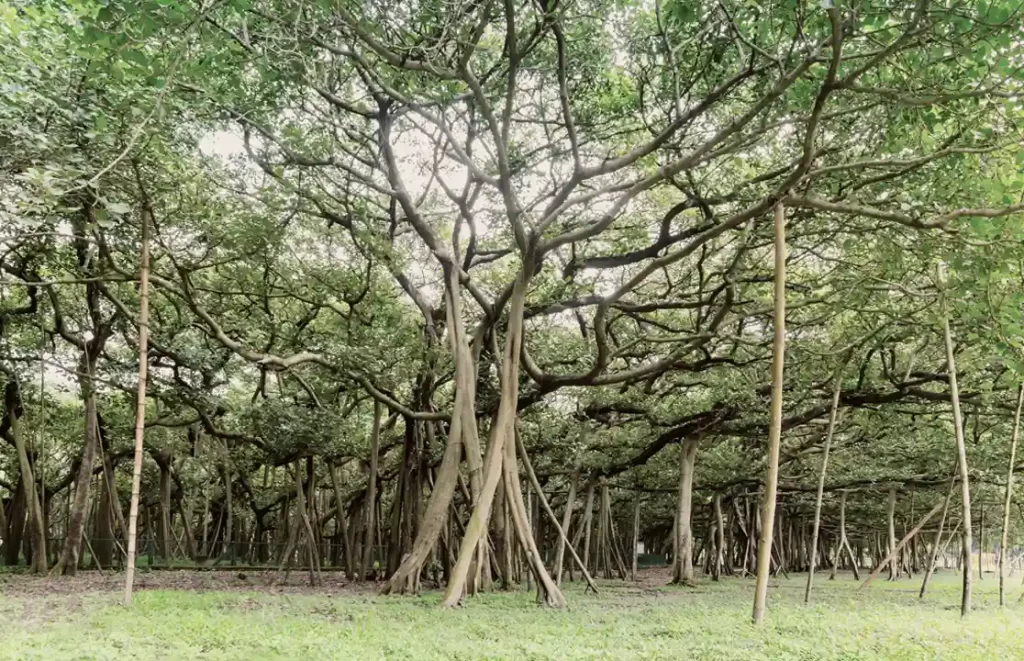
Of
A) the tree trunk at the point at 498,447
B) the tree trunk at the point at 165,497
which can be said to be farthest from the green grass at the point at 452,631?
the tree trunk at the point at 165,497

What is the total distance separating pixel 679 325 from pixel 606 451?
4.58m

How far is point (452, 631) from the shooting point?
6.49 meters

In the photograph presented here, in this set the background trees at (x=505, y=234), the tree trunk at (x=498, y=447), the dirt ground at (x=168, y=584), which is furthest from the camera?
the dirt ground at (x=168, y=584)

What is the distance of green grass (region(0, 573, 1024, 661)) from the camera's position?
5227 millimetres

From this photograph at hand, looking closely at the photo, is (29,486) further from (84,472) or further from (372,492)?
(372,492)

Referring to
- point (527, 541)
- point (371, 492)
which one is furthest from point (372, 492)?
point (527, 541)

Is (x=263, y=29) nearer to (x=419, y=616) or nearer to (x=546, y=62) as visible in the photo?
(x=546, y=62)

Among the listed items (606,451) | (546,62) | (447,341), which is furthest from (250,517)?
(546,62)

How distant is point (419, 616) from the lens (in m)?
7.56

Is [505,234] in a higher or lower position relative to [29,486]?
higher

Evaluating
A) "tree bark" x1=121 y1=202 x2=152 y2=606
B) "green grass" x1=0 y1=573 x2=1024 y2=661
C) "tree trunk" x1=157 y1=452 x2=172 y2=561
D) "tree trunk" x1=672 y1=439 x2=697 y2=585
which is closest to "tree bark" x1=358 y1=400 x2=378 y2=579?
"green grass" x1=0 y1=573 x2=1024 y2=661

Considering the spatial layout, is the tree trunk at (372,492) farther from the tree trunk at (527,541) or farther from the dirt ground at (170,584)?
the tree trunk at (527,541)

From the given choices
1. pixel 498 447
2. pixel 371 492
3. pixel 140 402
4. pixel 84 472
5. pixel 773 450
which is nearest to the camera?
pixel 773 450

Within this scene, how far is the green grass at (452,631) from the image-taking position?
206 inches
